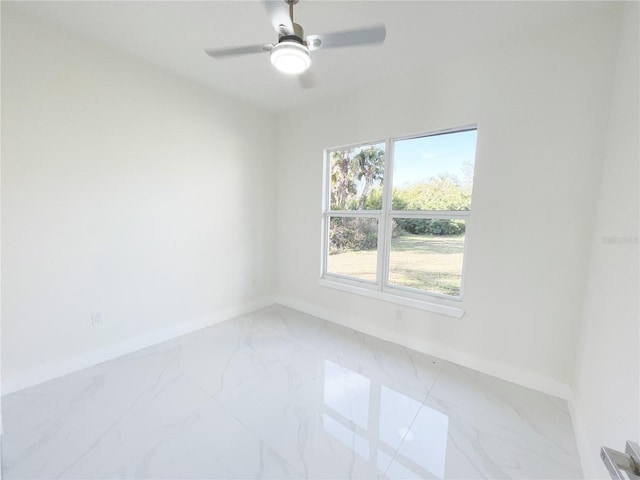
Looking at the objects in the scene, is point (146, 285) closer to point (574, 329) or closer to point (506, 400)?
point (506, 400)

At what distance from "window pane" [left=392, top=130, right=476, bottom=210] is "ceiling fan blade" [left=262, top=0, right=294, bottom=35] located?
5.44 ft

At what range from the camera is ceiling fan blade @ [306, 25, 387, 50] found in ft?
4.40

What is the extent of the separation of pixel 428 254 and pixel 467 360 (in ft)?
3.25

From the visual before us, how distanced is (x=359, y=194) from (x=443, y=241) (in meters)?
1.08

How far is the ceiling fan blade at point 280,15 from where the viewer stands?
1.22 metres

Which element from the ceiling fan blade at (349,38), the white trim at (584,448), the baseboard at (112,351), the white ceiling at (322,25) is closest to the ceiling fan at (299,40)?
the ceiling fan blade at (349,38)

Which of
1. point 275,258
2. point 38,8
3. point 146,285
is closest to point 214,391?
point 146,285

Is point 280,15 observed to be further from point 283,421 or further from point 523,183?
point 283,421

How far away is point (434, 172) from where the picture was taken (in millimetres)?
2512

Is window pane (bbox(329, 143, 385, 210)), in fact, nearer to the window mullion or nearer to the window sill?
the window mullion

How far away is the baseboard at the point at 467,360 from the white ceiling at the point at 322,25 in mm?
2450

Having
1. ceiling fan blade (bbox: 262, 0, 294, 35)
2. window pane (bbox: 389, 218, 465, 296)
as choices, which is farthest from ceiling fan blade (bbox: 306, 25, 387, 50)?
window pane (bbox: 389, 218, 465, 296)

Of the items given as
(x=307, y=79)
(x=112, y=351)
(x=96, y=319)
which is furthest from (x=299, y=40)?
(x=112, y=351)

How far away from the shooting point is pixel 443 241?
2.50 metres
